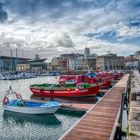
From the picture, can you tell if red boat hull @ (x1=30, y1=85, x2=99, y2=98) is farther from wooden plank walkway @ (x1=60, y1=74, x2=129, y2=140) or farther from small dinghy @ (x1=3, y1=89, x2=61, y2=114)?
wooden plank walkway @ (x1=60, y1=74, x2=129, y2=140)

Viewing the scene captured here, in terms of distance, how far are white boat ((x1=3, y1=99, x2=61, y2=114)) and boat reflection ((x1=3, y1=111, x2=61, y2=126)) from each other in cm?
49

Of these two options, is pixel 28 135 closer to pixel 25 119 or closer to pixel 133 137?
pixel 25 119

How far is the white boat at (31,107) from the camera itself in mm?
27406

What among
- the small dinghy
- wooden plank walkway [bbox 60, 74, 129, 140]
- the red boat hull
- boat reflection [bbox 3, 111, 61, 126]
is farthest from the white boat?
the red boat hull

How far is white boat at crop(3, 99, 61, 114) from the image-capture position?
27406 mm

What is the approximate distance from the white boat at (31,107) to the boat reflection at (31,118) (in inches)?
19.3

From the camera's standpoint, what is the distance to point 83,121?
60.3ft

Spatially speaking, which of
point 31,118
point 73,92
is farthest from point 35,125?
point 73,92

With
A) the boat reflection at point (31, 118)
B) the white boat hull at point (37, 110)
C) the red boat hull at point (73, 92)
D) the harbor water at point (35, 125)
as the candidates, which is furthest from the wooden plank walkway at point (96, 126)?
the red boat hull at point (73, 92)

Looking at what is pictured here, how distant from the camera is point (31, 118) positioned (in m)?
27.6

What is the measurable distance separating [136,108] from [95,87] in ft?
70.2

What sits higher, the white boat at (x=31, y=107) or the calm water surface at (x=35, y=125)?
the white boat at (x=31, y=107)

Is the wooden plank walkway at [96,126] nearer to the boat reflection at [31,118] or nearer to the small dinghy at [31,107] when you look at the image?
the boat reflection at [31,118]

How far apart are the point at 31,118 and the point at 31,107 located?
128cm
